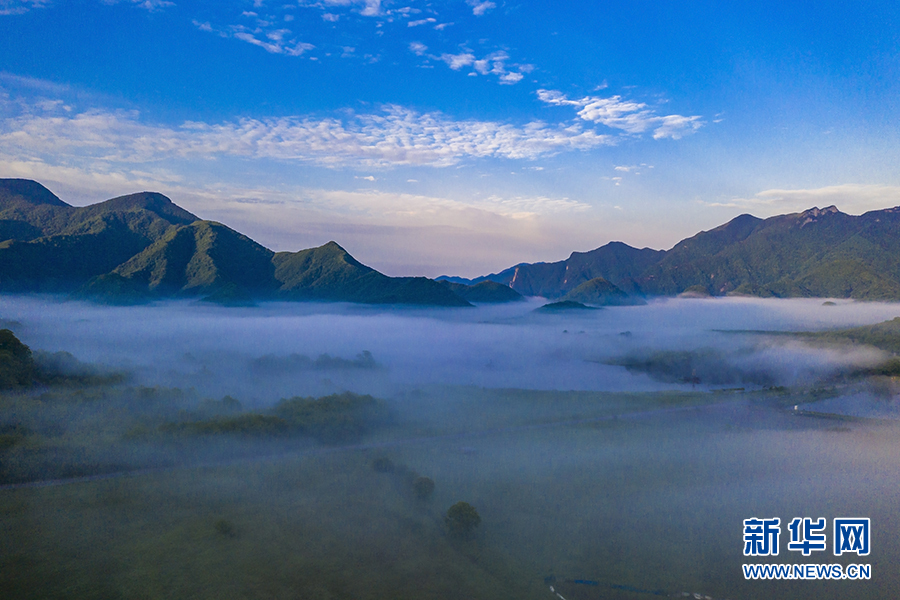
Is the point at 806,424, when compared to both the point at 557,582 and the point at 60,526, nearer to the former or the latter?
the point at 557,582

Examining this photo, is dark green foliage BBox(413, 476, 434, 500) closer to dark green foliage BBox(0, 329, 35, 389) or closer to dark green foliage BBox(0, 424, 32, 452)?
dark green foliage BBox(0, 424, 32, 452)

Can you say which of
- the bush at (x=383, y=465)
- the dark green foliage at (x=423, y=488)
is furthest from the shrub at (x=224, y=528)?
the bush at (x=383, y=465)

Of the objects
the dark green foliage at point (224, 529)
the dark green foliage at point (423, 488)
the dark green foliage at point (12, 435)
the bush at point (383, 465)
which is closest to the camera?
the dark green foliage at point (224, 529)

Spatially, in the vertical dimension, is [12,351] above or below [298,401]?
above

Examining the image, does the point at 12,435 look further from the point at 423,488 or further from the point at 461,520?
the point at 461,520

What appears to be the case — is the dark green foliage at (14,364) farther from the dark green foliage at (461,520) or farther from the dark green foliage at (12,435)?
the dark green foliage at (461,520)

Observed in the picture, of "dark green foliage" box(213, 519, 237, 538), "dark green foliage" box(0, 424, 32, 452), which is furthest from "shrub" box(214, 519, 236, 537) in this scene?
"dark green foliage" box(0, 424, 32, 452)

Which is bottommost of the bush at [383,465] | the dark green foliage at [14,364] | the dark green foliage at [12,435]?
the bush at [383,465]

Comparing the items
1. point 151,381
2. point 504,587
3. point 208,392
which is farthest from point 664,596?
point 151,381
